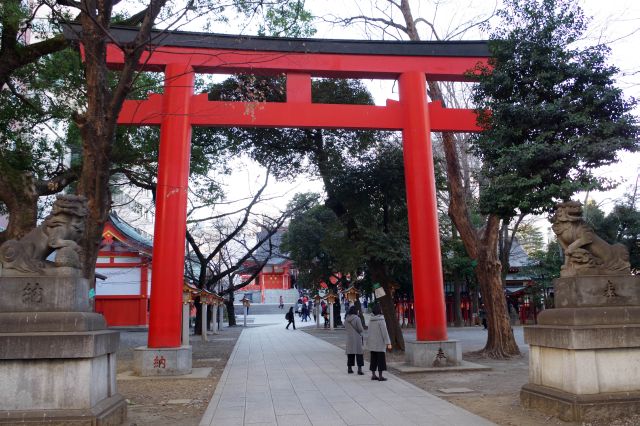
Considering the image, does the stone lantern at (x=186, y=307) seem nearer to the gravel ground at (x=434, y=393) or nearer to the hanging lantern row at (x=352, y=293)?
the gravel ground at (x=434, y=393)

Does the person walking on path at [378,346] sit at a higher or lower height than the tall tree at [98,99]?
lower

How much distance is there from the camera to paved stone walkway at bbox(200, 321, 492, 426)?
6582 mm

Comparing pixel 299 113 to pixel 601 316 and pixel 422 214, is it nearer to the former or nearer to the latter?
pixel 422 214

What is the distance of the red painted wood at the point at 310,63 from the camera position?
11.9 metres

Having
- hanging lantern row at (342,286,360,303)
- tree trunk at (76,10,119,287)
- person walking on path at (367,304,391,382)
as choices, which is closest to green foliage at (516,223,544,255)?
hanging lantern row at (342,286,360,303)

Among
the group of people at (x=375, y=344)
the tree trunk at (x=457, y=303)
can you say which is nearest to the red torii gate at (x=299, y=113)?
the group of people at (x=375, y=344)

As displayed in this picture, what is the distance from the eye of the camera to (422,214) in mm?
12125

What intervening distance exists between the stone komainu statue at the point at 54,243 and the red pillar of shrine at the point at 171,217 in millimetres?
5182

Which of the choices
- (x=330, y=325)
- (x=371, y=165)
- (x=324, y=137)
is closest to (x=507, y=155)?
(x=371, y=165)

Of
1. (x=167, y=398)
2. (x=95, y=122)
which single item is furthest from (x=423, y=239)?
(x=95, y=122)

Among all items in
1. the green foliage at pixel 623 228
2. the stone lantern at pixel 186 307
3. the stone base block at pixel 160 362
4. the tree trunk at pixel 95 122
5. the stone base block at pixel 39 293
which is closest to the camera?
the stone base block at pixel 39 293

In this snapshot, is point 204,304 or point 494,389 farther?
point 204,304

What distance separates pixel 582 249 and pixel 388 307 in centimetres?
902

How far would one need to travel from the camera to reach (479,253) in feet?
46.1
